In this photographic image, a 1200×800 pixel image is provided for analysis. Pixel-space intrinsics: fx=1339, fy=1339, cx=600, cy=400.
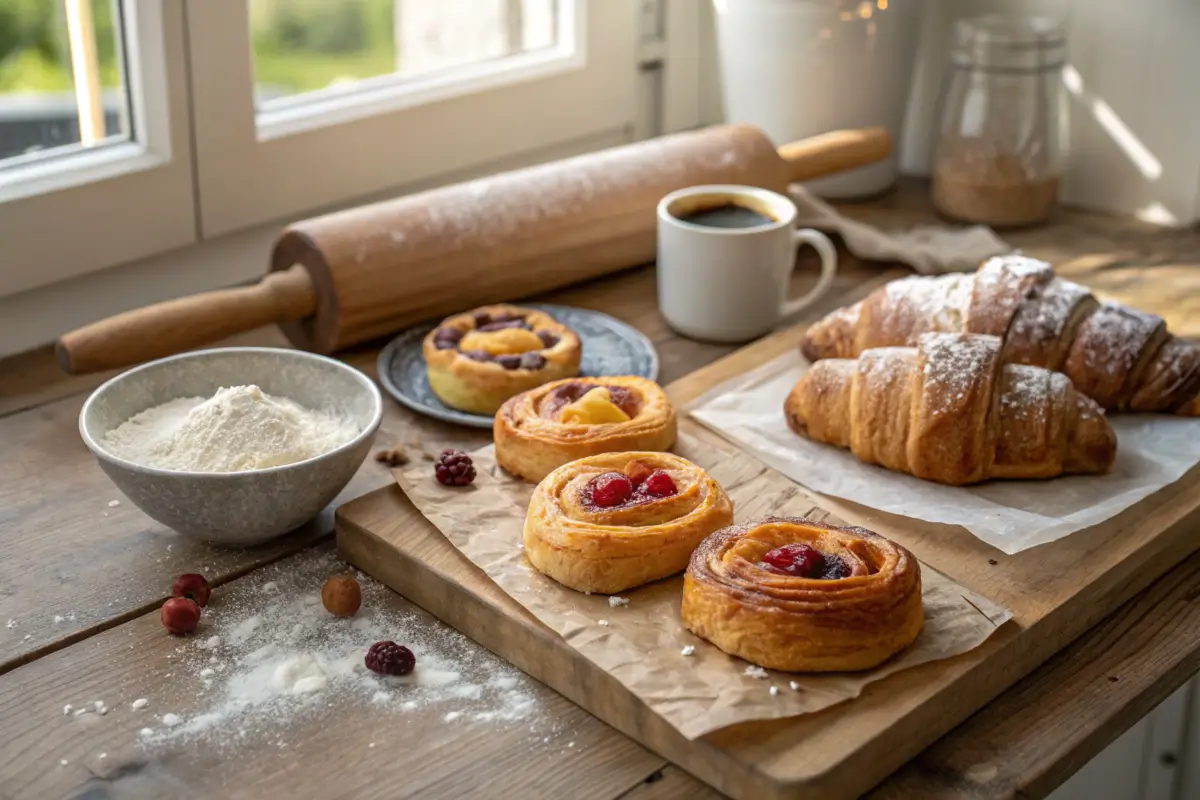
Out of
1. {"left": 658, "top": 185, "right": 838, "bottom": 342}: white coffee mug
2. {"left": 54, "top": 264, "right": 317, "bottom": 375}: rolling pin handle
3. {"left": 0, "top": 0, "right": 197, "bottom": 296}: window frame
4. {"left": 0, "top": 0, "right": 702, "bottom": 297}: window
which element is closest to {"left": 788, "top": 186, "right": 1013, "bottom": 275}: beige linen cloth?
{"left": 658, "top": 185, "right": 838, "bottom": 342}: white coffee mug

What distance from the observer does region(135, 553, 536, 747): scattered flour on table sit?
3.17 ft

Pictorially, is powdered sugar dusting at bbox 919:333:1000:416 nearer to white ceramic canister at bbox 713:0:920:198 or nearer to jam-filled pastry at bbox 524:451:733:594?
jam-filled pastry at bbox 524:451:733:594

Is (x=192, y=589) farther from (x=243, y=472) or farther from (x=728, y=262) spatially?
(x=728, y=262)

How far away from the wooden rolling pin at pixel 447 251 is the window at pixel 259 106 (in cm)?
16

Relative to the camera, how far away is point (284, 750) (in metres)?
0.93

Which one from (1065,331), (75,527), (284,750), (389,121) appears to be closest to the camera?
(284,750)

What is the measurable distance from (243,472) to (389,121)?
80 cm

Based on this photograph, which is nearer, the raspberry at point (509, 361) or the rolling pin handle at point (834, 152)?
the raspberry at point (509, 361)

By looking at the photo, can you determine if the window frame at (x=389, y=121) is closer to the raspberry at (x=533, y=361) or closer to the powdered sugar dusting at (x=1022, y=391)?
the raspberry at (x=533, y=361)

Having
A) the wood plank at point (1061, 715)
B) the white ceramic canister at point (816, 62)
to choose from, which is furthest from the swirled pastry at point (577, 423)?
the white ceramic canister at point (816, 62)

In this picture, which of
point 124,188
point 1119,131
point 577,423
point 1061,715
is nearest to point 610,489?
point 577,423

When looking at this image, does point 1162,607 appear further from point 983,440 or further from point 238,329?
point 238,329

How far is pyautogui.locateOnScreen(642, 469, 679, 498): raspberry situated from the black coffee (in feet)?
1.72

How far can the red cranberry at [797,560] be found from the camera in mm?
996
